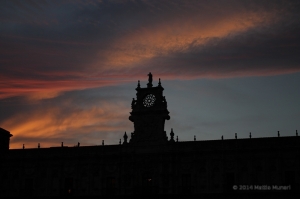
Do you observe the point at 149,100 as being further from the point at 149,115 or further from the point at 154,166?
the point at 154,166

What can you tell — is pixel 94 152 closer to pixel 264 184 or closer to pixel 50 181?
pixel 50 181

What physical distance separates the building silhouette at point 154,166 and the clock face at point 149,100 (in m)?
0.09

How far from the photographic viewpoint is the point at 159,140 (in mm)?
56906

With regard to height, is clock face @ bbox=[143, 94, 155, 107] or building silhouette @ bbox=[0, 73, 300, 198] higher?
clock face @ bbox=[143, 94, 155, 107]

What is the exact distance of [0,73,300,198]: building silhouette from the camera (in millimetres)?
52688

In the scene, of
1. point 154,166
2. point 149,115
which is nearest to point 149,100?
point 149,115

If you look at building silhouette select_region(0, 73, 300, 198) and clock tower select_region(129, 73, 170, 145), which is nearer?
building silhouette select_region(0, 73, 300, 198)

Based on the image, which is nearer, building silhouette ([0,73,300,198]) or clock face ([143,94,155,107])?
building silhouette ([0,73,300,198])

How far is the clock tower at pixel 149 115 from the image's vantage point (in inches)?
2249

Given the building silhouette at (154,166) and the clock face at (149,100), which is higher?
the clock face at (149,100)

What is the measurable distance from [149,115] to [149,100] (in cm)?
180

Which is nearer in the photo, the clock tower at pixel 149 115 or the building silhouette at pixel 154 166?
the building silhouette at pixel 154 166

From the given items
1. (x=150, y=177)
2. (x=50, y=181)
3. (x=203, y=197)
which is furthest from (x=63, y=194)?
(x=203, y=197)

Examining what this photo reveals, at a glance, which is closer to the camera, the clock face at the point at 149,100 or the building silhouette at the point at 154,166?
the building silhouette at the point at 154,166
